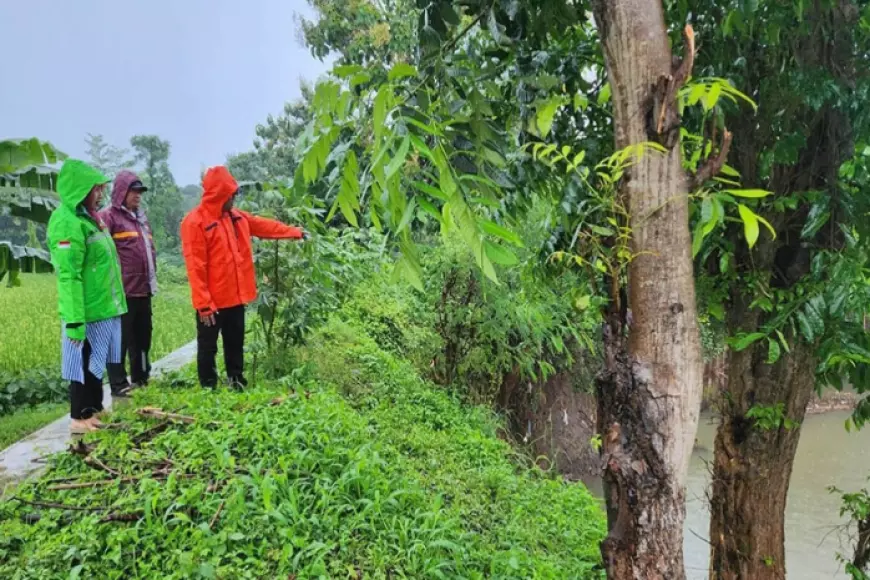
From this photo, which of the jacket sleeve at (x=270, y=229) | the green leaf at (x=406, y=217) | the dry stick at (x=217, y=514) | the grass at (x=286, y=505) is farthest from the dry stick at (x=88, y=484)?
the green leaf at (x=406, y=217)

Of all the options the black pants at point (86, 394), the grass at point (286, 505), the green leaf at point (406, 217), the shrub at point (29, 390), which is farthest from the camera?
the shrub at point (29, 390)

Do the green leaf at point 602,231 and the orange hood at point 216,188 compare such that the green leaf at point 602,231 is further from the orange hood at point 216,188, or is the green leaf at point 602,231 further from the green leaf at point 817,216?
the orange hood at point 216,188

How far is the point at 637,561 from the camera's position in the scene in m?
1.38

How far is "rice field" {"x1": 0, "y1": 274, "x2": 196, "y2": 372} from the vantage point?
6055 mm

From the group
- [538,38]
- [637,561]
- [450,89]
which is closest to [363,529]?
[637,561]

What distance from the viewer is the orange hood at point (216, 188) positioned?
12.4ft

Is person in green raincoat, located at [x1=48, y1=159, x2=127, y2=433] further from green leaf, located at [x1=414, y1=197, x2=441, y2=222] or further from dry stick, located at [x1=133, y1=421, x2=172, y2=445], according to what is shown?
green leaf, located at [x1=414, y1=197, x2=441, y2=222]

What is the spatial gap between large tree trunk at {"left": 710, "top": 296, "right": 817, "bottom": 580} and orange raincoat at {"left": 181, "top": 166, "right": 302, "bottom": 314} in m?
2.86

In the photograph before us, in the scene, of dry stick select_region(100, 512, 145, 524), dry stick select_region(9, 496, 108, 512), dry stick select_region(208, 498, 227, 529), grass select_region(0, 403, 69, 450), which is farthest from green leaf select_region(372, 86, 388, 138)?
grass select_region(0, 403, 69, 450)

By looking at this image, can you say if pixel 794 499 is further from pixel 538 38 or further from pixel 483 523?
pixel 538 38

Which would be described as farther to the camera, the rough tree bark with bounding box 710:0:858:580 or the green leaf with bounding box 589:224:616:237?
the rough tree bark with bounding box 710:0:858:580

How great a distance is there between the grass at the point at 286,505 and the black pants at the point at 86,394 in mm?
175

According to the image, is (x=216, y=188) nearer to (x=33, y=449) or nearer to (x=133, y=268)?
(x=133, y=268)

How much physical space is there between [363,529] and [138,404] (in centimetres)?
214
